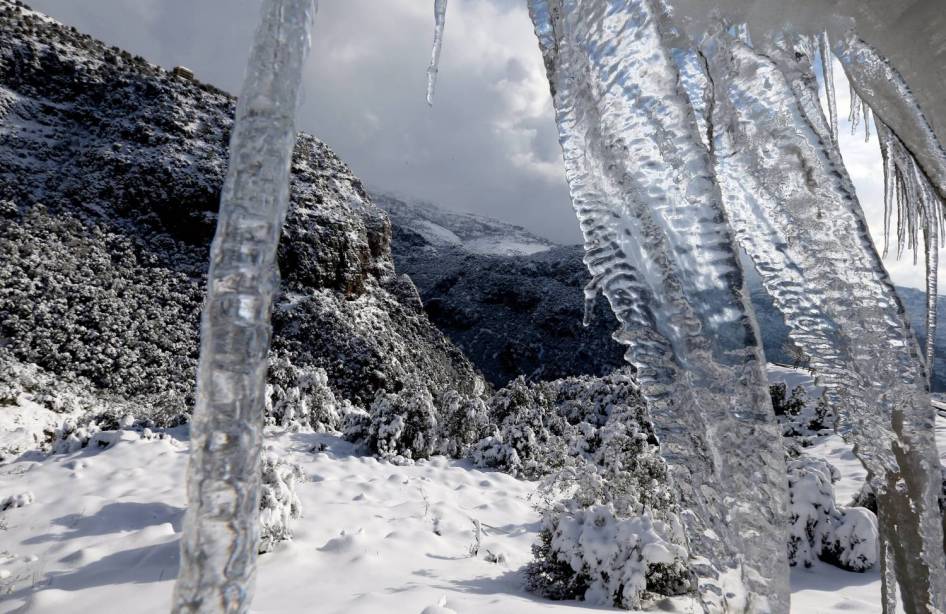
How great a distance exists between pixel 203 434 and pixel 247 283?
0.28 meters

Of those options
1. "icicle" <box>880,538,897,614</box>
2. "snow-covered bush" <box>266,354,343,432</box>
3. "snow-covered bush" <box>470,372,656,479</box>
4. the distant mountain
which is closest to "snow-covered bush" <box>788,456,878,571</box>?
"snow-covered bush" <box>470,372,656,479</box>

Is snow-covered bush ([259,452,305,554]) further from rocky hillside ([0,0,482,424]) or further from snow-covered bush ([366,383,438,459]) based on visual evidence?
rocky hillside ([0,0,482,424])

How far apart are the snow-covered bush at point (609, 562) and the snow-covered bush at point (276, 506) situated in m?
1.84

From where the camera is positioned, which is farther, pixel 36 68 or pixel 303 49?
pixel 36 68

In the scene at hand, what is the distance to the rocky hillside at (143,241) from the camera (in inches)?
464

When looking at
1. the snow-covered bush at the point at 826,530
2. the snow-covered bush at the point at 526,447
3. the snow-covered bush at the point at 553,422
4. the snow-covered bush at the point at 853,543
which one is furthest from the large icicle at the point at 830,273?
the snow-covered bush at the point at 526,447

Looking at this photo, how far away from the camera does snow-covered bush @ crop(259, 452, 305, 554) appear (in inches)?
139

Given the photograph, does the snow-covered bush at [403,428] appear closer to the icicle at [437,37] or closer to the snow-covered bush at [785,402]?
the icicle at [437,37]

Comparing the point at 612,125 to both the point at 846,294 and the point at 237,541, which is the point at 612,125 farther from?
the point at 237,541

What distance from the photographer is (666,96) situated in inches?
36.4

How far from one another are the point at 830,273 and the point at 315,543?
3740 mm

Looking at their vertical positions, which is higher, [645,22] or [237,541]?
[645,22]

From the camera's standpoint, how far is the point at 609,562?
3.09 meters

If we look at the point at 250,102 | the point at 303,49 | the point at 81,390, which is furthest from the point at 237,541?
the point at 81,390
